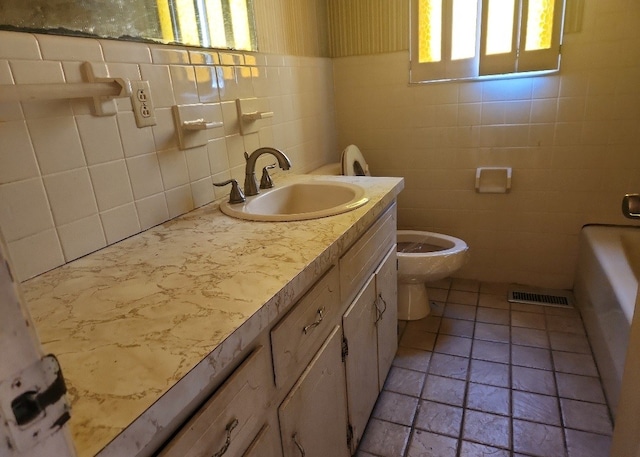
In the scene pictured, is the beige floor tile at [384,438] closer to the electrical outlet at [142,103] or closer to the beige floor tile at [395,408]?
the beige floor tile at [395,408]

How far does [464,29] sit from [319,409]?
6.38 ft

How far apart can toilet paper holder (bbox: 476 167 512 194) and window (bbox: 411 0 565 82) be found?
0.50 metres

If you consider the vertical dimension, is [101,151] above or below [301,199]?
above

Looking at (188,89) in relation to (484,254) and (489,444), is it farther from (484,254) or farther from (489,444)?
(484,254)

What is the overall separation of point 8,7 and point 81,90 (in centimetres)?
19

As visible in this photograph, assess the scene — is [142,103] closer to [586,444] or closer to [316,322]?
[316,322]

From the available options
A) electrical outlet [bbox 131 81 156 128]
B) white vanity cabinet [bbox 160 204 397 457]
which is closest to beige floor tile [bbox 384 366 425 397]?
white vanity cabinet [bbox 160 204 397 457]

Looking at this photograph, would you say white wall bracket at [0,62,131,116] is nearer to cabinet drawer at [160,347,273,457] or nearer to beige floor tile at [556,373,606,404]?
cabinet drawer at [160,347,273,457]

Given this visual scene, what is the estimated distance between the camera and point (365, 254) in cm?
127

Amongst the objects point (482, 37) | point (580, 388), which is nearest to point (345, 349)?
point (580, 388)

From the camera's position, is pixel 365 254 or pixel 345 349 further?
pixel 365 254

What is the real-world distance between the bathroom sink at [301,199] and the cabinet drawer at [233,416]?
588 millimetres

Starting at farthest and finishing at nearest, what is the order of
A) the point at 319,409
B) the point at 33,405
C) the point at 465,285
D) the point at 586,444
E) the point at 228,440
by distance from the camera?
the point at 465,285 < the point at 586,444 < the point at 319,409 < the point at 228,440 < the point at 33,405

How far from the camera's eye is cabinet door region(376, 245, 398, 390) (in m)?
1.47
